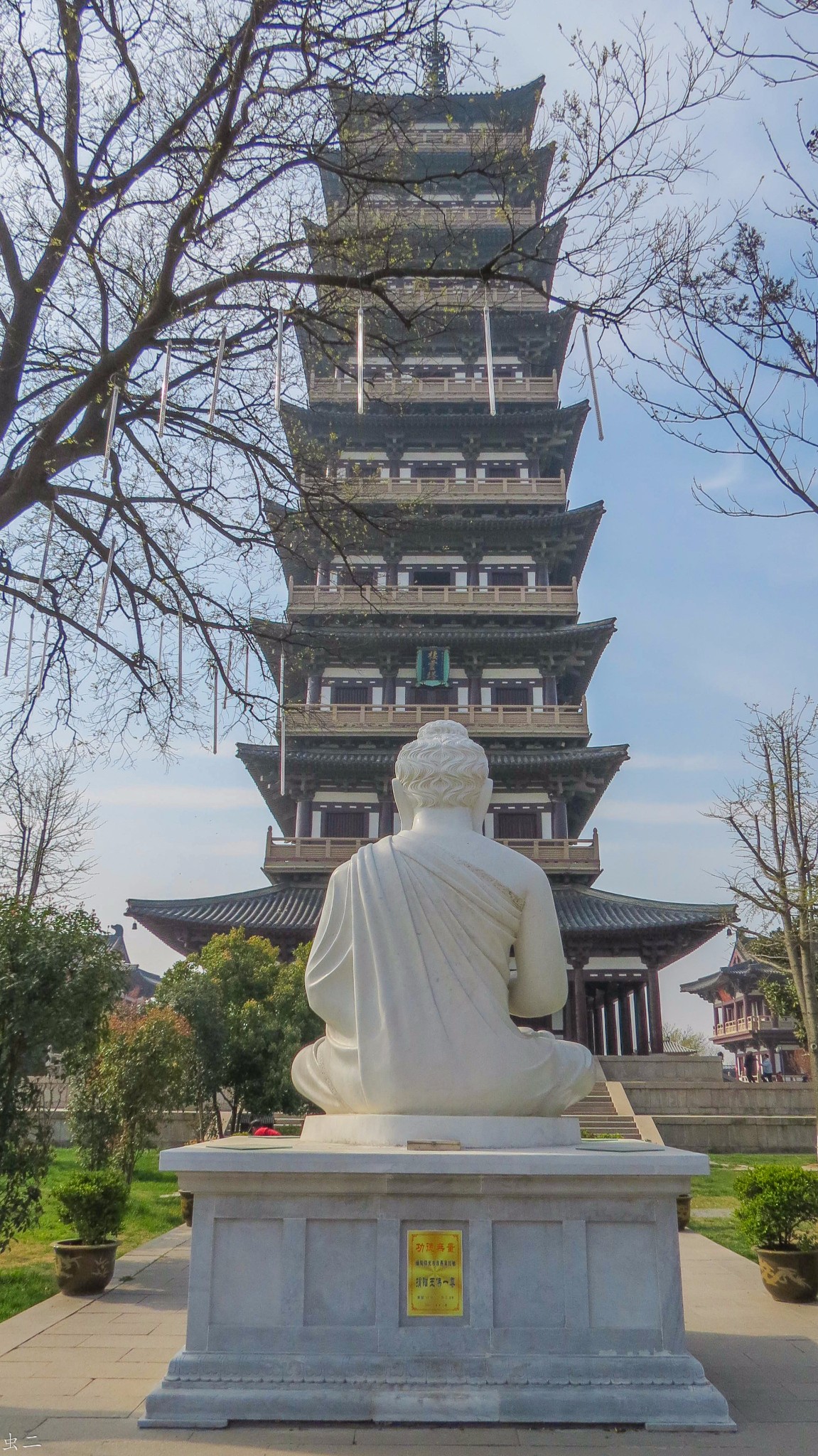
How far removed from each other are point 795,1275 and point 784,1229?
279 mm

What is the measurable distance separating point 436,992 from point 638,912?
2018cm

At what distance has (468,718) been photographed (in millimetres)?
27234

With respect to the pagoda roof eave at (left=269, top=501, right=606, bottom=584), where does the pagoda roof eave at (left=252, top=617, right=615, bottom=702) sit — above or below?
below

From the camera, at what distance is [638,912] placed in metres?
23.5

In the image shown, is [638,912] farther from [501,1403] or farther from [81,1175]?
[501,1403]

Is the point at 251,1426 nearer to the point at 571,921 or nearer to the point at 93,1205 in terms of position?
the point at 93,1205

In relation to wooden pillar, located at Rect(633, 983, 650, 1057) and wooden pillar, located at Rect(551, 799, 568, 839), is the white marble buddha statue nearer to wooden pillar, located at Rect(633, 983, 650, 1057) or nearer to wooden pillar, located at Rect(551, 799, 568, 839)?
wooden pillar, located at Rect(633, 983, 650, 1057)

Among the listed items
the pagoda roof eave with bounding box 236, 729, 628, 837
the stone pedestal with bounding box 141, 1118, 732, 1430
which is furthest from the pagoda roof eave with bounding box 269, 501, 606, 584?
the stone pedestal with bounding box 141, 1118, 732, 1430

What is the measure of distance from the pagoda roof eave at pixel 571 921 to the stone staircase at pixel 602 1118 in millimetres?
4748

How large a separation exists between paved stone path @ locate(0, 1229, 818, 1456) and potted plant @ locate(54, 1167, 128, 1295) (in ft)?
0.49

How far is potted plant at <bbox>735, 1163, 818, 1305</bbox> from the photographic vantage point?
652 cm

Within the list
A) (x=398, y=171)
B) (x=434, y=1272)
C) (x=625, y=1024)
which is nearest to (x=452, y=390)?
(x=625, y=1024)

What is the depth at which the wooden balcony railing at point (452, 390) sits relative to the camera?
28875 mm

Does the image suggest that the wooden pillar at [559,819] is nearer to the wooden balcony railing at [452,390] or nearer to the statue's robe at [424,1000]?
the wooden balcony railing at [452,390]
